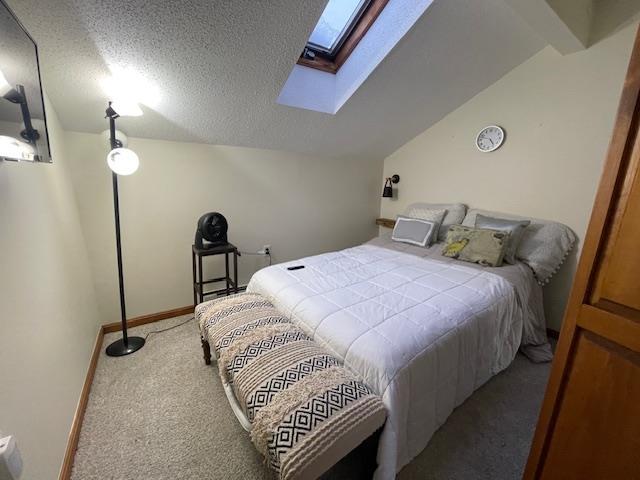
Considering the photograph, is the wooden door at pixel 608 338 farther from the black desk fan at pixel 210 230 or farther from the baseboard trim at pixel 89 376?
the black desk fan at pixel 210 230

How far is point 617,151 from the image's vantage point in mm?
577

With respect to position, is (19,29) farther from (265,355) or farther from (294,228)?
(294,228)

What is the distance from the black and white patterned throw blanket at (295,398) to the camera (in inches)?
32.9

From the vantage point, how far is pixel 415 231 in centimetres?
268

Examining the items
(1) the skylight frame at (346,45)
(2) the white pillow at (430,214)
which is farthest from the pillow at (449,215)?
(1) the skylight frame at (346,45)

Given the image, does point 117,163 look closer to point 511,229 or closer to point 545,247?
point 511,229

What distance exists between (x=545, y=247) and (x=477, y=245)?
20.5 inches

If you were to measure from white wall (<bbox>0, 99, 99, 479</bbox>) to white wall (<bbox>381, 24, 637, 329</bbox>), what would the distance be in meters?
3.28

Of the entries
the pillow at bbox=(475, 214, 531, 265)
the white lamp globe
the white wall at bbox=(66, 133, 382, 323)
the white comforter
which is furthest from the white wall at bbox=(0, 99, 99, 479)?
the pillow at bbox=(475, 214, 531, 265)

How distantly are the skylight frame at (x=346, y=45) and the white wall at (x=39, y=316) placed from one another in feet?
5.76

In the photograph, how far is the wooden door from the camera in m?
0.56

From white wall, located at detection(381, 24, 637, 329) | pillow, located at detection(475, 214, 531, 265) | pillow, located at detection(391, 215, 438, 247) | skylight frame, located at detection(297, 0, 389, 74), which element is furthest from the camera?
pillow, located at detection(391, 215, 438, 247)

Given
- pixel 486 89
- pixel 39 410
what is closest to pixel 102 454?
pixel 39 410

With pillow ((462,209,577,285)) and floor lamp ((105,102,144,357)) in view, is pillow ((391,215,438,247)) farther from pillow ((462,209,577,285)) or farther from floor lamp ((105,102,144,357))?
floor lamp ((105,102,144,357))
